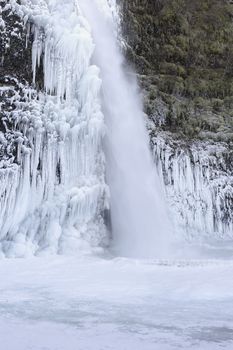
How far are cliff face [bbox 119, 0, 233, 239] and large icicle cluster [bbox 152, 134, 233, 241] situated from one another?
0.06ft

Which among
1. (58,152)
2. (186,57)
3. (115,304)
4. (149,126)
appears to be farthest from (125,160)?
(115,304)

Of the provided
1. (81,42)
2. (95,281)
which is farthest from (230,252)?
(81,42)

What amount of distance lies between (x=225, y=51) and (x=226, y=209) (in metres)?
3.68

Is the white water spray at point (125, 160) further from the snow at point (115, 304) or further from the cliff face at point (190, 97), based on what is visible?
the snow at point (115, 304)

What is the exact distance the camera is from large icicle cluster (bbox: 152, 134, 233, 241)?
9.93m

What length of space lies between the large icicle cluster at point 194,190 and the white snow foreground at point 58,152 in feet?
6.15

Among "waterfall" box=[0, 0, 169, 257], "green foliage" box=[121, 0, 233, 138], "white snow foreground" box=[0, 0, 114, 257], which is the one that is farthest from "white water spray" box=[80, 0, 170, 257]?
"green foliage" box=[121, 0, 233, 138]

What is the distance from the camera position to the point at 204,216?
1001cm

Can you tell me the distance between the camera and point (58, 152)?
7.89m

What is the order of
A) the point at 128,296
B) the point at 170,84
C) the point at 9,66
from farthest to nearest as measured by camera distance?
the point at 170,84
the point at 9,66
the point at 128,296

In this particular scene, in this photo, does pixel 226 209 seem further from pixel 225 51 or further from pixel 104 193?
pixel 225 51

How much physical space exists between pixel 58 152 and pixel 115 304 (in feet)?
12.5

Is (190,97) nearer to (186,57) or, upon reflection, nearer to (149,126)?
(186,57)

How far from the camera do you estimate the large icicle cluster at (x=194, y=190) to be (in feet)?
32.6
